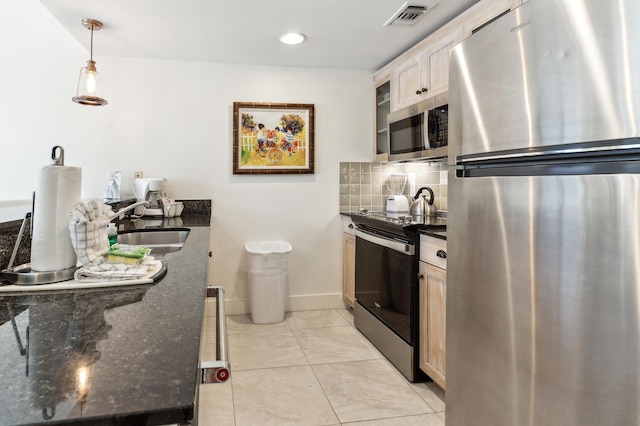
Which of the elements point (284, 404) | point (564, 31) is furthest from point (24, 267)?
point (564, 31)

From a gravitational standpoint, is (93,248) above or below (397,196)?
below

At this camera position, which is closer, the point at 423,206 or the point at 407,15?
the point at 407,15

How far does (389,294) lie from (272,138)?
1770 millimetres

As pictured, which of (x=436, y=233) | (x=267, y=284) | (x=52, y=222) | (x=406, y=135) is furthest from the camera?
(x=267, y=284)

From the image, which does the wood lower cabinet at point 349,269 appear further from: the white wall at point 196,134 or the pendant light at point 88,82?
the pendant light at point 88,82

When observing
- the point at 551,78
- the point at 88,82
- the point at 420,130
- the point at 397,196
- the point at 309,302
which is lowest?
the point at 309,302

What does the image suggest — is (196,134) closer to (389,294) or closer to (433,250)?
(389,294)

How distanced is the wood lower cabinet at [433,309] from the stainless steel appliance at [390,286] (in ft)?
0.17

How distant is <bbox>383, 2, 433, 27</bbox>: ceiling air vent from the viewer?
2.33 m

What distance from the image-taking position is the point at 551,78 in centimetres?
111

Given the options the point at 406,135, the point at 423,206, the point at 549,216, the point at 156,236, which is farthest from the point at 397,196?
the point at 549,216

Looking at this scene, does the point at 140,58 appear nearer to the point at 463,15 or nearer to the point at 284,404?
the point at 463,15

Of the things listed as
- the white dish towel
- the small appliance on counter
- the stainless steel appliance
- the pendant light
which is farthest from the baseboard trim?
the white dish towel

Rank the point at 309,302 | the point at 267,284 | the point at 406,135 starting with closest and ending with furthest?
the point at 406,135 → the point at 267,284 → the point at 309,302
